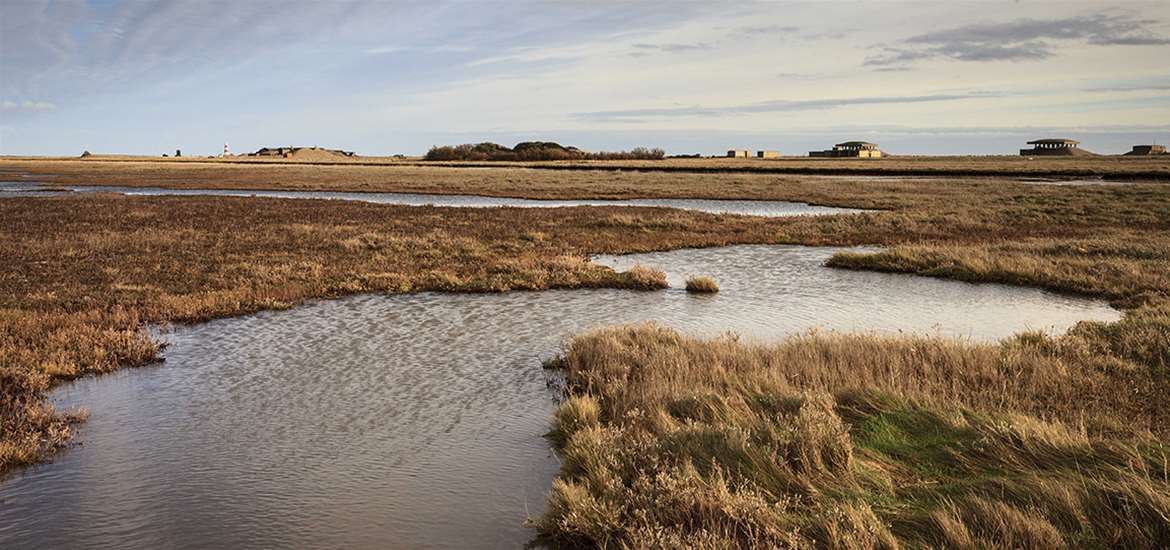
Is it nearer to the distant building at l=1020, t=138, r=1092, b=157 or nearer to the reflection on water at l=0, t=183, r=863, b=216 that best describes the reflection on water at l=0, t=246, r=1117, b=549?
the reflection on water at l=0, t=183, r=863, b=216

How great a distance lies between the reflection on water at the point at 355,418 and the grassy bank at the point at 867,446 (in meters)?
1.05

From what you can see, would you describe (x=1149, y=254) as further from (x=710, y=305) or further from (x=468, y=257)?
(x=468, y=257)

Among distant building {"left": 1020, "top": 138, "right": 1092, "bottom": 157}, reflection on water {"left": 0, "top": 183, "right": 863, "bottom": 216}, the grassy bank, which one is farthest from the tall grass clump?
distant building {"left": 1020, "top": 138, "right": 1092, "bottom": 157}

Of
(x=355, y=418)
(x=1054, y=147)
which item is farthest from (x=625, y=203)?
(x=1054, y=147)

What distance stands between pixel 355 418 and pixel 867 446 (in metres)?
7.12

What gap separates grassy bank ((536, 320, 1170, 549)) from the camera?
605 centimetres

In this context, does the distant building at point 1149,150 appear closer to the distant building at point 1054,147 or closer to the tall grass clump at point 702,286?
the distant building at point 1054,147

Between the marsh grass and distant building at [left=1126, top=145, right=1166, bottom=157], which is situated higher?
distant building at [left=1126, top=145, right=1166, bottom=157]

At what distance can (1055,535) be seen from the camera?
5.60 m

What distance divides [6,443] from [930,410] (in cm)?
1162

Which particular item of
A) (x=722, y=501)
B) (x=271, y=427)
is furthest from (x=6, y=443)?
(x=722, y=501)

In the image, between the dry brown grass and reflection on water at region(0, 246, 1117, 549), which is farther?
the dry brown grass

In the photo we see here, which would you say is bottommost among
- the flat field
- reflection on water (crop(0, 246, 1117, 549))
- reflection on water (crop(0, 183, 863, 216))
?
reflection on water (crop(0, 246, 1117, 549))

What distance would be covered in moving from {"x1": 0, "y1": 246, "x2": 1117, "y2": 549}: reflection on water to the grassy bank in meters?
1.05
